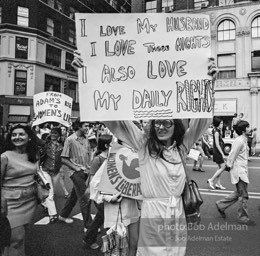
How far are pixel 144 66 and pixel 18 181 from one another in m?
1.71

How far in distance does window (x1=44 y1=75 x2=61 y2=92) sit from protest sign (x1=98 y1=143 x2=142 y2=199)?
2880 centimetres

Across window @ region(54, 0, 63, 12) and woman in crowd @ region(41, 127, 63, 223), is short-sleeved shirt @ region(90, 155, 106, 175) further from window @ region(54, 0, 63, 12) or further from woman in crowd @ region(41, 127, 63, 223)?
window @ region(54, 0, 63, 12)

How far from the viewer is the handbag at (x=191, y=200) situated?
2205 millimetres

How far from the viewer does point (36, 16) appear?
29375mm

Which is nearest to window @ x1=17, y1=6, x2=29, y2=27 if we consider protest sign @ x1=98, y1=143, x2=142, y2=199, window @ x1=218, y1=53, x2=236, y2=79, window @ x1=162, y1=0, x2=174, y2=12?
window @ x1=162, y1=0, x2=174, y2=12

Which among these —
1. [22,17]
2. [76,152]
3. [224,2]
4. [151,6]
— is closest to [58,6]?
[22,17]

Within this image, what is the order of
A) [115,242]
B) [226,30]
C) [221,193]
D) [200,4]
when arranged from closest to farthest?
[115,242]
[221,193]
[226,30]
[200,4]

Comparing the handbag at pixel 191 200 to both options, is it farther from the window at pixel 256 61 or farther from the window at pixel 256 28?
the window at pixel 256 28

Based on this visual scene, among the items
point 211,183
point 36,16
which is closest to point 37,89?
point 36,16

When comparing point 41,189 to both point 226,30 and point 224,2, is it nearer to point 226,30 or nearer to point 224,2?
point 226,30

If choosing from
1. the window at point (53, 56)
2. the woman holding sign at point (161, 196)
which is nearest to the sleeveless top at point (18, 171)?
the woman holding sign at point (161, 196)

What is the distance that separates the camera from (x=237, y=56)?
87.5ft

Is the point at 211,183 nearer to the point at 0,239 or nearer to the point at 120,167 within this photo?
the point at 120,167

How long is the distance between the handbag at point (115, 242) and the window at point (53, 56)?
29.7 meters
